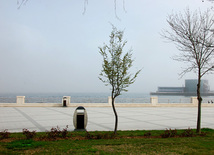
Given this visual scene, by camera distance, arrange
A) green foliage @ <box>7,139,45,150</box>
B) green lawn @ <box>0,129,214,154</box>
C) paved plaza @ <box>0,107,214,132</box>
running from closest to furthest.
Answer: green lawn @ <box>0,129,214,154</box>, green foliage @ <box>7,139,45,150</box>, paved plaza @ <box>0,107,214,132</box>

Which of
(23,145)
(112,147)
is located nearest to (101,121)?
(112,147)

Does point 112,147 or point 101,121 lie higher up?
point 112,147

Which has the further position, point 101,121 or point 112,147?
point 101,121

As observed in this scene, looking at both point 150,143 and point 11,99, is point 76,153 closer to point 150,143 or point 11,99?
point 150,143

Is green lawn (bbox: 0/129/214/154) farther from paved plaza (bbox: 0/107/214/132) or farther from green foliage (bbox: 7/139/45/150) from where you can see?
paved plaza (bbox: 0/107/214/132)

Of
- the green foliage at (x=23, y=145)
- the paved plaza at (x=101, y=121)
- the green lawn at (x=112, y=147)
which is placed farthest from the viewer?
the paved plaza at (x=101, y=121)

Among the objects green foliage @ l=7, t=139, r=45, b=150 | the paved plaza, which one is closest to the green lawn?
green foliage @ l=7, t=139, r=45, b=150

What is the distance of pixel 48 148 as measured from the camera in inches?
241

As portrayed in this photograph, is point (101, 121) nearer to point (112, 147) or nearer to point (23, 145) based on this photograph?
point (112, 147)

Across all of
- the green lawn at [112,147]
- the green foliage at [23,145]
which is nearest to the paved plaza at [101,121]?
the green foliage at [23,145]

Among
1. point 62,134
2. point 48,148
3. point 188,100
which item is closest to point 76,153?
point 48,148

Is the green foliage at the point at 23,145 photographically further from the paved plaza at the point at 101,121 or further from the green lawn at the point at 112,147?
the paved plaza at the point at 101,121

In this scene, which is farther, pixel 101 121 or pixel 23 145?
pixel 101 121

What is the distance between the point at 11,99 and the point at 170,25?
2239 centimetres
